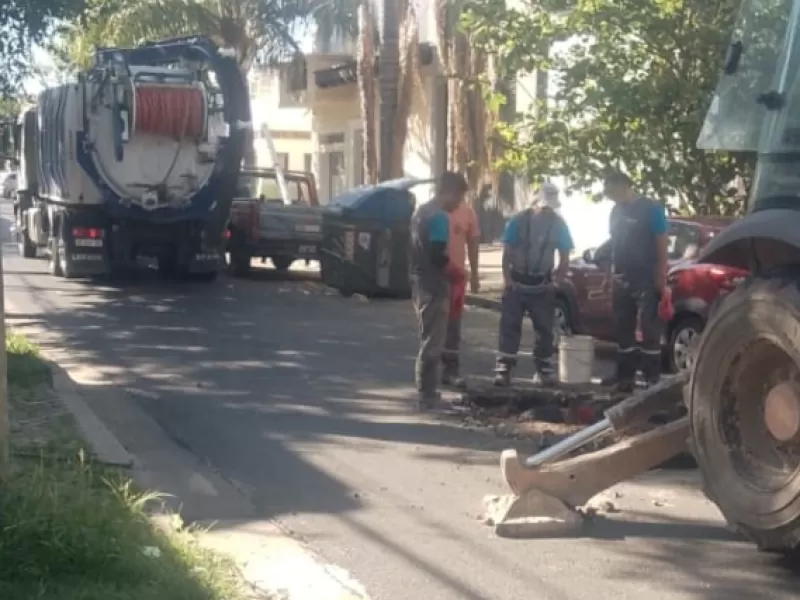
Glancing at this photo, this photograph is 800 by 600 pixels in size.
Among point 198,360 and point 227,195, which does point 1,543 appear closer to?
point 198,360

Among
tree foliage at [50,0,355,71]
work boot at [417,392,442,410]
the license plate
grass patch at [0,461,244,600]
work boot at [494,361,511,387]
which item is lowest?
work boot at [417,392,442,410]

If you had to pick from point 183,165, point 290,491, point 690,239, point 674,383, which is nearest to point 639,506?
point 674,383

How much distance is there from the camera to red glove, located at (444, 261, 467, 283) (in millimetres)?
10969

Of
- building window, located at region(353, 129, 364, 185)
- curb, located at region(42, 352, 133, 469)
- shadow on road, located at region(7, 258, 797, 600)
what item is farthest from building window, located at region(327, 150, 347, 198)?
curb, located at region(42, 352, 133, 469)

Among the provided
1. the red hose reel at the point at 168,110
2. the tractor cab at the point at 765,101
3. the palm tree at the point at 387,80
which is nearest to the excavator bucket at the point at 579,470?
the tractor cab at the point at 765,101

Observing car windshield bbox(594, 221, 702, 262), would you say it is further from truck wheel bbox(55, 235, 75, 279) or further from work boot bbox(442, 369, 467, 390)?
truck wheel bbox(55, 235, 75, 279)

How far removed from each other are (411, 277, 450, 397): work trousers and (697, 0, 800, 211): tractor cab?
3.65 metres

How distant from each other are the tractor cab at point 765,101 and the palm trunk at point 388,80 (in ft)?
53.6

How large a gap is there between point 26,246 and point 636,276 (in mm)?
17791

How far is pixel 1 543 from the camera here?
5.93m

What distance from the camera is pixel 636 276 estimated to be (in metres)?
11.4

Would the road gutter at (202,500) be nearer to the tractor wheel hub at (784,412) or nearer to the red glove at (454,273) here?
the tractor wheel hub at (784,412)

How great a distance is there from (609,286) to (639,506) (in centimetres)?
684

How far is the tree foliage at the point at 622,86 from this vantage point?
54.6 ft
